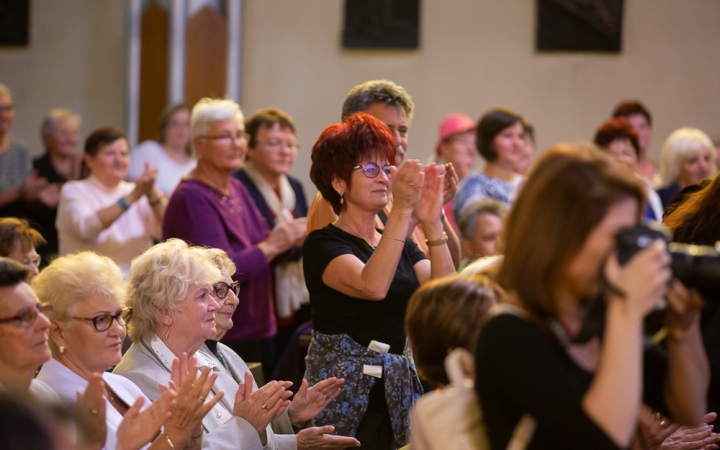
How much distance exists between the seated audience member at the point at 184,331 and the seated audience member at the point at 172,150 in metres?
2.70

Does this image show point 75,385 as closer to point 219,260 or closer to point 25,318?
point 25,318

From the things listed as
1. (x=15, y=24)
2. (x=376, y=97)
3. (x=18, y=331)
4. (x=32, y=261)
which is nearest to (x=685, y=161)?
(x=376, y=97)

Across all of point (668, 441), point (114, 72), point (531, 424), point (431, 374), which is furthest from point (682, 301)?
point (114, 72)

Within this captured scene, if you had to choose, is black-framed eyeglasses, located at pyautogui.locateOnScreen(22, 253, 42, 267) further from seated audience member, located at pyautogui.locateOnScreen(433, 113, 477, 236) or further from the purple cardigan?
seated audience member, located at pyautogui.locateOnScreen(433, 113, 477, 236)

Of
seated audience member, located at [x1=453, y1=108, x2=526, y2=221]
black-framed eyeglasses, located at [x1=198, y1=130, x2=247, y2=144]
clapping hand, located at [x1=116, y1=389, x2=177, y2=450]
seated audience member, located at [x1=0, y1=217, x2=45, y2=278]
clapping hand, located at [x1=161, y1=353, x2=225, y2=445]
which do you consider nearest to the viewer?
clapping hand, located at [x1=116, y1=389, x2=177, y2=450]

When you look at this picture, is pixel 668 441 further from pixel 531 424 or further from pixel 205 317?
pixel 205 317

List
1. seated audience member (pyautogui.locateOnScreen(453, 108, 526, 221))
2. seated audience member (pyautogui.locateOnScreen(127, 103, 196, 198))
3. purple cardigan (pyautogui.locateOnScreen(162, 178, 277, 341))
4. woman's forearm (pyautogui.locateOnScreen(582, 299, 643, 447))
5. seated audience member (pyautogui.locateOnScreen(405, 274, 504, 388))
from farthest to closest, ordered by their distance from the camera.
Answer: seated audience member (pyautogui.locateOnScreen(127, 103, 196, 198)), seated audience member (pyautogui.locateOnScreen(453, 108, 526, 221)), purple cardigan (pyautogui.locateOnScreen(162, 178, 277, 341)), seated audience member (pyautogui.locateOnScreen(405, 274, 504, 388)), woman's forearm (pyautogui.locateOnScreen(582, 299, 643, 447))

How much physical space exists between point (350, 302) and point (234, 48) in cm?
447

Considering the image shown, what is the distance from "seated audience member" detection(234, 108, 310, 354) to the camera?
13.3 feet

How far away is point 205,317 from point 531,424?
1388mm

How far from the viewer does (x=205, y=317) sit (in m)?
2.49

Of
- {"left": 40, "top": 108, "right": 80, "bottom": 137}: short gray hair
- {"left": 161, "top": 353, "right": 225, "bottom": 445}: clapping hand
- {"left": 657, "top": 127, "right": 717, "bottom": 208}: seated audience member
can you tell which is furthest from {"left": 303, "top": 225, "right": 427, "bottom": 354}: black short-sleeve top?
{"left": 40, "top": 108, "right": 80, "bottom": 137}: short gray hair

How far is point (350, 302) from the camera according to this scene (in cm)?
246

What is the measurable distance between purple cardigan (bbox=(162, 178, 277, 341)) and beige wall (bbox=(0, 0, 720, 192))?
2.82m
